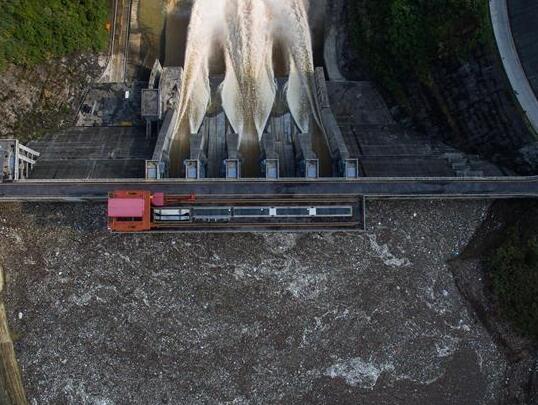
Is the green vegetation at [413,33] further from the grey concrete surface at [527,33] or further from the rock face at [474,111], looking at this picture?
the grey concrete surface at [527,33]

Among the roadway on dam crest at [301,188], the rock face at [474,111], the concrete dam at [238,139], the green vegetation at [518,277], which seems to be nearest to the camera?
the roadway on dam crest at [301,188]

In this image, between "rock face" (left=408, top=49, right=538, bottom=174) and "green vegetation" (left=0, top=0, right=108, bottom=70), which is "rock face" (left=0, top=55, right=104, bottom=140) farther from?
"rock face" (left=408, top=49, right=538, bottom=174)

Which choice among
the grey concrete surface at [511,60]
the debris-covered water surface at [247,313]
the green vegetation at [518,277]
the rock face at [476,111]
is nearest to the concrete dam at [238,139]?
the rock face at [476,111]

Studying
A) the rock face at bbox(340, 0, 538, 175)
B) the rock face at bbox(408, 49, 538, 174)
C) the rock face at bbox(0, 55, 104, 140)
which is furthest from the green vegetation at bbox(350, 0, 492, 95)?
the rock face at bbox(0, 55, 104, 140)

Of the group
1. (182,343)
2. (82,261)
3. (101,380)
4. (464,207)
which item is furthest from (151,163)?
(464,207)

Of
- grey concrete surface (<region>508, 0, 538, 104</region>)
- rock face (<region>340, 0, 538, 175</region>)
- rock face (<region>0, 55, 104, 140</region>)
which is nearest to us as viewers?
grey concrete surface (<region>508, 0, 538, 104</region>)

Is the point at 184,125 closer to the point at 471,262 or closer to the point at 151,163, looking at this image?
the point at 151,163
